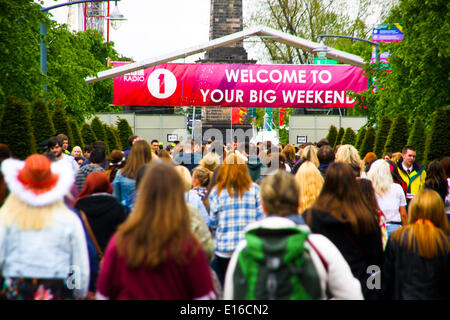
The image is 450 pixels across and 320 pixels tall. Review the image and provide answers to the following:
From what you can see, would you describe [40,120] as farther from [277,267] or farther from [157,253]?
[277,267]

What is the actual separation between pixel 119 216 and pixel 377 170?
10.7ft

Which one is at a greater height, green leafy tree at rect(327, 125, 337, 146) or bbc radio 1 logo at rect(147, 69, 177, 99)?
bbc radio 1 logo at rect(147, 69, 177, 99)

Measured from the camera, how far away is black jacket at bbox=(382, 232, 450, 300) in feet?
15.8

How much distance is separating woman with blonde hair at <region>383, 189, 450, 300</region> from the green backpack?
1.53 meters

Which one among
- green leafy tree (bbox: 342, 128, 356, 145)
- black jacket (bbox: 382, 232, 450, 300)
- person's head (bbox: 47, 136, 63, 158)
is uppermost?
green leafy tree (bbox: 342, 128, 356, 145)

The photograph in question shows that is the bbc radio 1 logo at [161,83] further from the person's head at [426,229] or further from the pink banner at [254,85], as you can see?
the person's head at [426,229]

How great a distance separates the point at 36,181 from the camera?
413 cm

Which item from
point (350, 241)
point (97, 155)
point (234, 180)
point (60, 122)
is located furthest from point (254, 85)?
point (350, 241)

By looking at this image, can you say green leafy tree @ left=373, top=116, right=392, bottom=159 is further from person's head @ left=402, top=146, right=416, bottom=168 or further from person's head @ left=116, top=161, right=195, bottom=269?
person's head @ left=116, top=161, right=195, bottom=269

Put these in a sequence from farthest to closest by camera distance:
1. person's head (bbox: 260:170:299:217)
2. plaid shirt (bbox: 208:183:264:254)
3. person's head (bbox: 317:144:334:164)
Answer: person's head (bbox: 317:144:334:164)
plaid shirt (bbox: 208:183:264:254)
person's head (bbox: 260:170:299:217)

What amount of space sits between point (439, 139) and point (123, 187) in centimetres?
855

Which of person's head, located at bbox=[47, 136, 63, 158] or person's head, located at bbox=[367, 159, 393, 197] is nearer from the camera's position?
person's head, located at bbox=[367, 159, 393, 197]

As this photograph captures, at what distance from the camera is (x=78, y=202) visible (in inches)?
224

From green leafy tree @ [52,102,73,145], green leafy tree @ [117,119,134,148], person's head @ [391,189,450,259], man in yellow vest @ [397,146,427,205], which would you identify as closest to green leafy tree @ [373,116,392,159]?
man in yellow vest @ [397,146,427,205]
